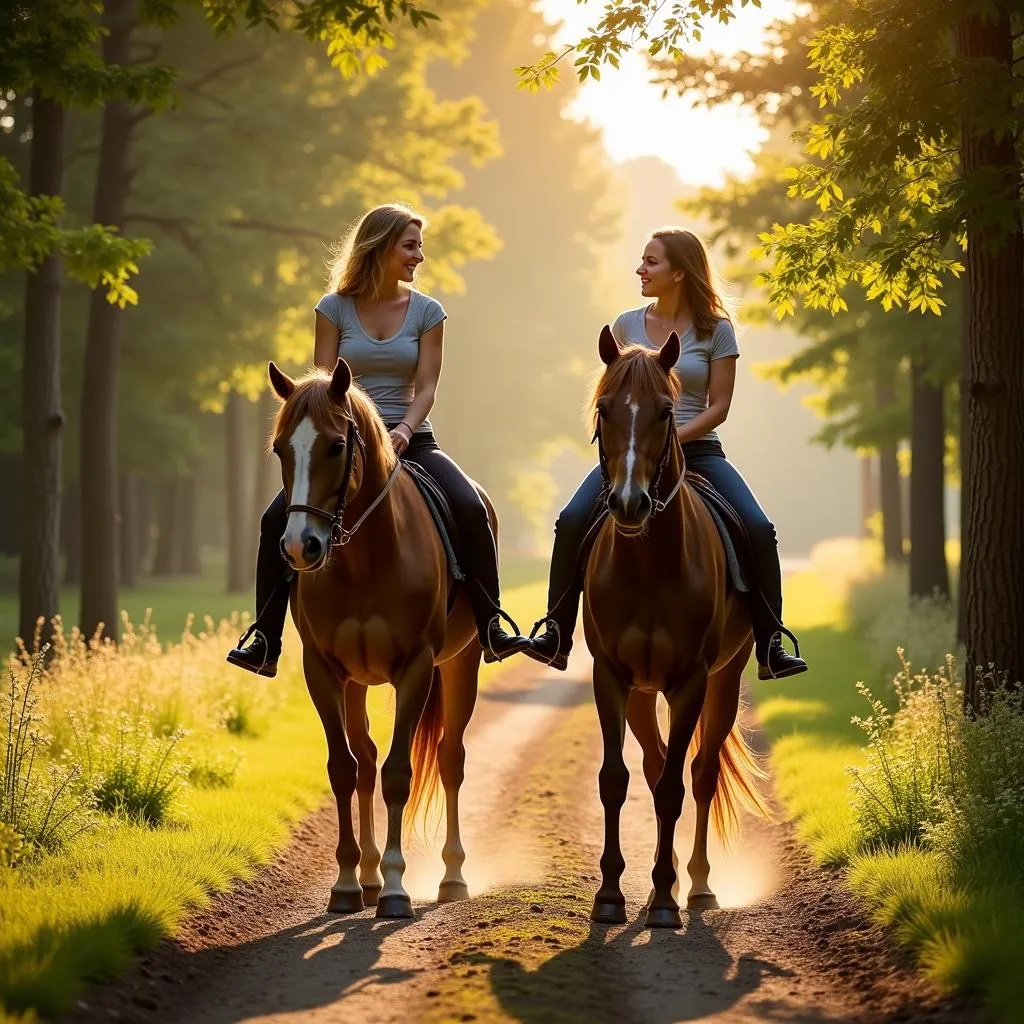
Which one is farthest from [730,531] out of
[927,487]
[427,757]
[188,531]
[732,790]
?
[188,531]

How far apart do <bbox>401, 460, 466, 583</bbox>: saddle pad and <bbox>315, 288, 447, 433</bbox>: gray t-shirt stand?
0.37 m

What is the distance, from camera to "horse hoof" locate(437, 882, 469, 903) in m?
8.37

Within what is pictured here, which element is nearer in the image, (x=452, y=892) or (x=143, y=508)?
(x=452, y=892)

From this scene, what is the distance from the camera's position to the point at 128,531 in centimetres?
3831

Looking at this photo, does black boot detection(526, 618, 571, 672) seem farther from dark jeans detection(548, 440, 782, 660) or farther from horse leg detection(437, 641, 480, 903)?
horse leg detection(437, 641, 480, 903)

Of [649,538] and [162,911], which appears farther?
[649,538]

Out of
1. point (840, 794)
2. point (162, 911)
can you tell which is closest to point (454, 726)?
point (162, 911)

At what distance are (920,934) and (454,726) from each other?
357cm

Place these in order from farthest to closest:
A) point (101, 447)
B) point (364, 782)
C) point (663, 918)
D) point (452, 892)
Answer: point (101, 447), point (452, 892), point (364, 782), point (663, 918)

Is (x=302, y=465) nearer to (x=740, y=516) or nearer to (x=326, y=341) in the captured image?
(x=326, y=341)

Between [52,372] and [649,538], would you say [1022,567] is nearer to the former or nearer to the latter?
[649,538]

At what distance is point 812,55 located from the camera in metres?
9.59

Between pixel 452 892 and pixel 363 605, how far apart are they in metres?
2.02

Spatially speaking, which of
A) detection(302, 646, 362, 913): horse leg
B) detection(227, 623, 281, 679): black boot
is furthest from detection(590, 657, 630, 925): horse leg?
detection(227, 623, 281, 679): black boot
